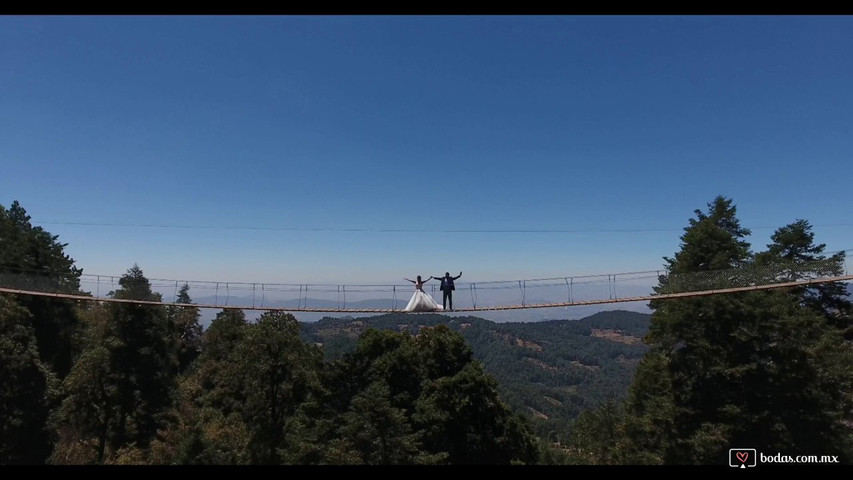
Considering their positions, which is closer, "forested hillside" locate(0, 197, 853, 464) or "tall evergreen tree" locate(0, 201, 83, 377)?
"forested hillside" locate(0, 197, 853, 464)

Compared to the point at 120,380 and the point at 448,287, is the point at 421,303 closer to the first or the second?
the point at 448,287

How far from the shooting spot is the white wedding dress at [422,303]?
12.1m

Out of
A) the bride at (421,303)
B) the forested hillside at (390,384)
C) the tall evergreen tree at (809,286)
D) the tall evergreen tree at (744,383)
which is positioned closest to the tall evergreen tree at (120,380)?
the forested hillside at (390,384)

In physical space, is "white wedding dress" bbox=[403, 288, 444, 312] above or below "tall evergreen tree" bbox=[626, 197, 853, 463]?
above

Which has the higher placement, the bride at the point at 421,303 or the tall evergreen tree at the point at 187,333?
the bride at the point at 421,303

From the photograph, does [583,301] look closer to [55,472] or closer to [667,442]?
[667,442]

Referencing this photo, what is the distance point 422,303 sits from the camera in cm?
1236

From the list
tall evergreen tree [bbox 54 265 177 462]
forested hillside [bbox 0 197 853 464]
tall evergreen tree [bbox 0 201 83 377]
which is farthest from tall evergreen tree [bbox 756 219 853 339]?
tall evergreen tree [bbox 0 201 83 377]

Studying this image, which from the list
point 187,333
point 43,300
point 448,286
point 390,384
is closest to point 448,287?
point 448,286

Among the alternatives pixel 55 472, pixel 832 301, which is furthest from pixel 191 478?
pixel 832 301

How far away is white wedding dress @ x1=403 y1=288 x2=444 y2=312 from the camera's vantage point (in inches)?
478

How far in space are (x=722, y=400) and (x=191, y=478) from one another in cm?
1849

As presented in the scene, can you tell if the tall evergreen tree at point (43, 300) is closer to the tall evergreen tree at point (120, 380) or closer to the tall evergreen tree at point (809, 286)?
the tall evergreen tree at point (120, 380)

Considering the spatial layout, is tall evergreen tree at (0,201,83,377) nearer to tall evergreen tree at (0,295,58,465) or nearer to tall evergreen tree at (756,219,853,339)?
tall evergreen tree at (0,295,58,465)
